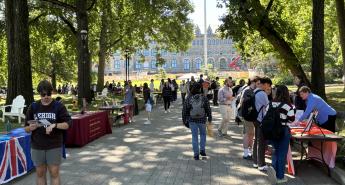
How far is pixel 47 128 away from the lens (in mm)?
6379

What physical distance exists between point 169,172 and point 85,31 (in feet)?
56.4

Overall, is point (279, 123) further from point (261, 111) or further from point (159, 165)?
point (159, 165)

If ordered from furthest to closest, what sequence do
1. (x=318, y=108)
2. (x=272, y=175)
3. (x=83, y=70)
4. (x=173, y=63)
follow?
(x=173, y=63) → (x=83, y=70) → (x=318, y=108) → (x=272, y=175)

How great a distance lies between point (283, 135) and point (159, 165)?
2982 mm

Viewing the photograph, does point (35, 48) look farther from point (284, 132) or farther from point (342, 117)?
point (284, 132)

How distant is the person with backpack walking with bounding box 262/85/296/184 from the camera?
8578 mm

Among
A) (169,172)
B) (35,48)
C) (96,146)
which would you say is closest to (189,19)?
(35,48)

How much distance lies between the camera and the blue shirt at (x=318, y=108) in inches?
390

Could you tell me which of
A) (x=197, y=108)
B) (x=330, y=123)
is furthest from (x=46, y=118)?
(x=330, y=123)

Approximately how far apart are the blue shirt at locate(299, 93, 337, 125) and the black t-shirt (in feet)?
17.2

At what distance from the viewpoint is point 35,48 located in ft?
134

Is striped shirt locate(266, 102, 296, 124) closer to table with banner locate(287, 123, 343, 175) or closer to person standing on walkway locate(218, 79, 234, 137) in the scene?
table with banner locate(287, 123, 343, 175)

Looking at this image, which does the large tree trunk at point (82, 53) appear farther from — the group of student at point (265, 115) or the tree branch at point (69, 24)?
the group of student at point (265, 115)

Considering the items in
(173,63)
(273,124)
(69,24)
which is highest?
(69,24)
